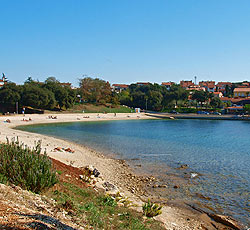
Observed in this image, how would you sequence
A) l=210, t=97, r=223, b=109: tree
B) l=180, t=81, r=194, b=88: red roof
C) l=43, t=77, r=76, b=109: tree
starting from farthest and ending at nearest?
1. l=180, t=81, r=194, b=88: red roof
2. l=210, t=97, r=223, b=109: tree
3. l=43, t=77, r=76, b=109: tree

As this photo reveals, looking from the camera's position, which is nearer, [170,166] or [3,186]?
[3,186]

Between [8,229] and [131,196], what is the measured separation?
729 cm

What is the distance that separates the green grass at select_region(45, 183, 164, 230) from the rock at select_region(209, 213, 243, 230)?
2816 millimetres

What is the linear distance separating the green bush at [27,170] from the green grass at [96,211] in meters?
0.43

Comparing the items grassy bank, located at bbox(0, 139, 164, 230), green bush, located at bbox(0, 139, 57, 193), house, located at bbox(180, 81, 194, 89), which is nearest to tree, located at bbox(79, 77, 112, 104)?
house, located at bbox(180, 81, 194, 89)

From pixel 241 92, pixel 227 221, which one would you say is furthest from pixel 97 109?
pixel 227 221

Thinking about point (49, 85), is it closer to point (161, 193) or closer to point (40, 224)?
point (161, 193)

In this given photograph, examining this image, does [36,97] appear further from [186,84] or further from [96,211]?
[186,84]

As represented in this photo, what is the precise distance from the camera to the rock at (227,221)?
9.05 meters

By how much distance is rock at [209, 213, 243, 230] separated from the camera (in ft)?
29.7

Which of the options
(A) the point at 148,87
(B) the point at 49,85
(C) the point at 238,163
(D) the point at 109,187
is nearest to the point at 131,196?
(D) the point at 109,187

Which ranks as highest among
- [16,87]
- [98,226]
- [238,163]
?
[16,87]

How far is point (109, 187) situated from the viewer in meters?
11.1

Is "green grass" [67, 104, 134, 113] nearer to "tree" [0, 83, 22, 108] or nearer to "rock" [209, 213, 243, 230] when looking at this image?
"tree" [0, 83, 22, 108]
